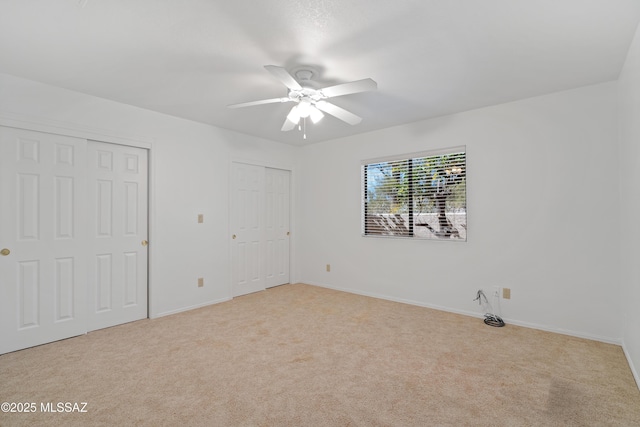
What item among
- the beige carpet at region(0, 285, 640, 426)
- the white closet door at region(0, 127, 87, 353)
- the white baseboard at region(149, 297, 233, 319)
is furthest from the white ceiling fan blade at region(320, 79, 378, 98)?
the white baseboard at region(149, 297, 233, 319)

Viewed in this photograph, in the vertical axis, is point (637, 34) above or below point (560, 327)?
above

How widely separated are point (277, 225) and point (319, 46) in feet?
10.8

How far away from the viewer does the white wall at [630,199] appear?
2.11 meters

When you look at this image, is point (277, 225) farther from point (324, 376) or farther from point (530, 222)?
point (530, 222)

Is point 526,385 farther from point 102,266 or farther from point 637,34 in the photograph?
point 102,266

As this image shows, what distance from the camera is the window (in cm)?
375

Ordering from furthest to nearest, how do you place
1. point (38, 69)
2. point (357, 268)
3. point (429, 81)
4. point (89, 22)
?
point (357, 268) < point (429, 81) < point (38, 69) < point (89, 22)

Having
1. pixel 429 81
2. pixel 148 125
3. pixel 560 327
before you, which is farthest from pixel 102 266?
pixel 560 327

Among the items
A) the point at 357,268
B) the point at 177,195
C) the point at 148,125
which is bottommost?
the point at 357,268

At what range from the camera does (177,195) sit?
3.81 metres

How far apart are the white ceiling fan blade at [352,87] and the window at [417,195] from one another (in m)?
1.95

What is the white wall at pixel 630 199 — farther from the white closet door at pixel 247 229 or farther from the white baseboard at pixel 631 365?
the white closet door at pixel 247 229

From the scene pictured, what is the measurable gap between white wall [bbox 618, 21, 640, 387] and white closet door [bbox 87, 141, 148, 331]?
175 inches

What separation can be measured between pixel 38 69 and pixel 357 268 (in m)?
4.09
